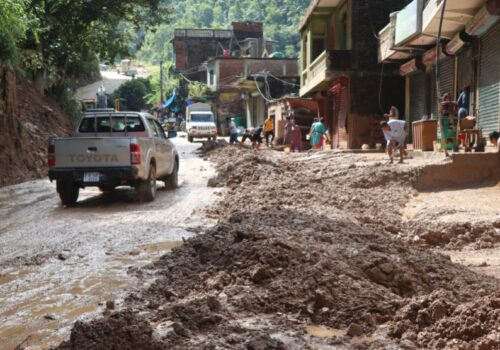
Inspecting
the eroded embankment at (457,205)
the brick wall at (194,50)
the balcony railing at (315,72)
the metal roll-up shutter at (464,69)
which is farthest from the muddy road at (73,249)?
the brick wall at (194,50)

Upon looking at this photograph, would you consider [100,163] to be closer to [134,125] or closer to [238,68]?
[134,125]

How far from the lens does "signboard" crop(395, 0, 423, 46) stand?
15.8 meters

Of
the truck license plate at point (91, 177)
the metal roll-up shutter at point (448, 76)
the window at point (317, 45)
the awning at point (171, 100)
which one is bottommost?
the truck license plate at point (91, 177)

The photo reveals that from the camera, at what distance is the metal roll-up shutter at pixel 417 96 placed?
19934 mm

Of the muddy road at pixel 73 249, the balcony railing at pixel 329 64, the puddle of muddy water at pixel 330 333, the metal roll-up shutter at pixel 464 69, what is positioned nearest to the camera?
the puddle of muddy water at pixel 330 333

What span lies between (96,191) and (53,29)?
1010 centimetres

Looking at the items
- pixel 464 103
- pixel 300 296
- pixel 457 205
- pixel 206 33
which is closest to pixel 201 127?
pixel 464 103

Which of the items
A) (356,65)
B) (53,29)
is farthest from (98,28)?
(356,65)

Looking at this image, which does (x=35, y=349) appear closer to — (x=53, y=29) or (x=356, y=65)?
(x=53, y=29)

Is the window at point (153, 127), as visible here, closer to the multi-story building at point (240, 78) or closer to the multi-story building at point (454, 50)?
the multi-story building at point (454, 50)

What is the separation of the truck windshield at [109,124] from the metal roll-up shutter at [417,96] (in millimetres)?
11005

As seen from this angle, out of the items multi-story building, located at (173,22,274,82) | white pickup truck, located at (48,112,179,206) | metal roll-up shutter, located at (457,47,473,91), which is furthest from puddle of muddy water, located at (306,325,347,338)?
multi-story building, located at (173,22,274,82)

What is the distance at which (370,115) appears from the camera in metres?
24.3

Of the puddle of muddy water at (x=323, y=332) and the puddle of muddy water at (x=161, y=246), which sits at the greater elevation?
the puddle of muddy water at (x=161, y=246)
